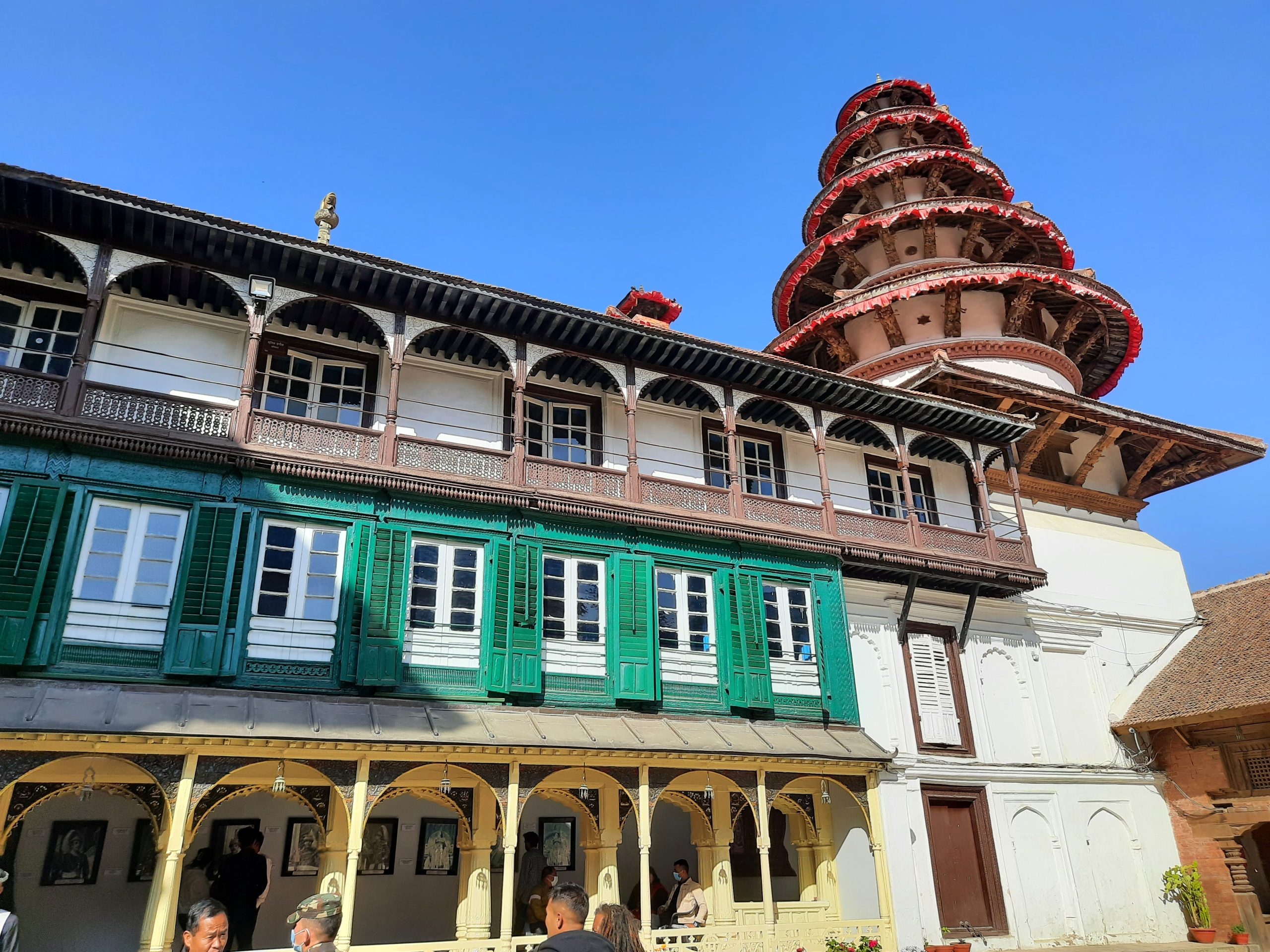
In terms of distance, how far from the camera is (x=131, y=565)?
12.2m

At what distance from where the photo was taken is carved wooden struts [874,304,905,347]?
24111 millimetres

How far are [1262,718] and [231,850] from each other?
17936 mm

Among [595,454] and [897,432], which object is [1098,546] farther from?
[595,454]

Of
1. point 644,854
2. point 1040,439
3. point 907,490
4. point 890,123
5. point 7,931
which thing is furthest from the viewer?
point 890,123

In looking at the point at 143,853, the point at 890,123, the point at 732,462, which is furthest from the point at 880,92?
the point at 143,853

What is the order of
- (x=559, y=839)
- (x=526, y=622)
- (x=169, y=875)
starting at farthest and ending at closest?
(x=559, y=839) → (x=526, y=622) → (x=169, y=875)

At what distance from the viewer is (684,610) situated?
50.2 feet

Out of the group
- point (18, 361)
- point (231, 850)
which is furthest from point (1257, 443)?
point (18, 361)

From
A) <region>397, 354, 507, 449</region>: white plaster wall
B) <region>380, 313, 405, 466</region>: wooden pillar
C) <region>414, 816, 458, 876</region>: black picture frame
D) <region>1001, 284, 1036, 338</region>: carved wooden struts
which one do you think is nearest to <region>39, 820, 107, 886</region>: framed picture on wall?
<region>414, 816, 458, 876</region>: black picture frame

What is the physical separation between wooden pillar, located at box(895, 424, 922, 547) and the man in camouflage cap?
44.9 ft

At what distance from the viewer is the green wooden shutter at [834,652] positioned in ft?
52.0

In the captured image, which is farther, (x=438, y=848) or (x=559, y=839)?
(x=559, y=839)

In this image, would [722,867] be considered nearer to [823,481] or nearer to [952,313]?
[823,481]

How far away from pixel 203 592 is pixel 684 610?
23.2 ft
